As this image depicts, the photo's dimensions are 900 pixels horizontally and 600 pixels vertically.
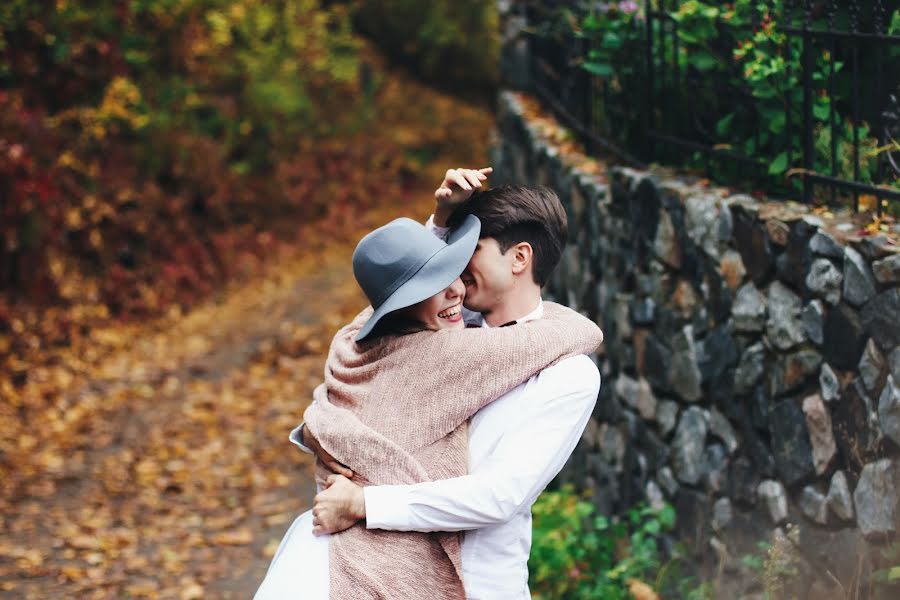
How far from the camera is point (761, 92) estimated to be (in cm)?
446

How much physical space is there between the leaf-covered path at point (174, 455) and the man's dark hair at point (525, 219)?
11.7ft

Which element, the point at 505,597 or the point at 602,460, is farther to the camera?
the point at 602,460

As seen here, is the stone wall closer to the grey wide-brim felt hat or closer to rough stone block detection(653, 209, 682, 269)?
rough stone block detection(653, 209, 682, 269)

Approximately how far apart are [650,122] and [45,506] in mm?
4363

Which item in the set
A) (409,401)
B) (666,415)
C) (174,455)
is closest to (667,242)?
(666,415)

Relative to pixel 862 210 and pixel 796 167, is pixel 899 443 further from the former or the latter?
pixel 796 167

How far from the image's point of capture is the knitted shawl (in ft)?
8.66

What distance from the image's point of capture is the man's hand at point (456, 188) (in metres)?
2.92

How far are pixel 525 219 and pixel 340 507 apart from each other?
2.84ft

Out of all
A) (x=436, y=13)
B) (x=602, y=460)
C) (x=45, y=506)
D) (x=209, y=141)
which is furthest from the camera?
(x=436, y=13)

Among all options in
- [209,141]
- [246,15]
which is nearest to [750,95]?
[209,141]

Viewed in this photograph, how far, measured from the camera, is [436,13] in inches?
680

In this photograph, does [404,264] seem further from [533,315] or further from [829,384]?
[829,384]

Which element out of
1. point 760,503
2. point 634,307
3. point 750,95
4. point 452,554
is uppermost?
point 750,95
